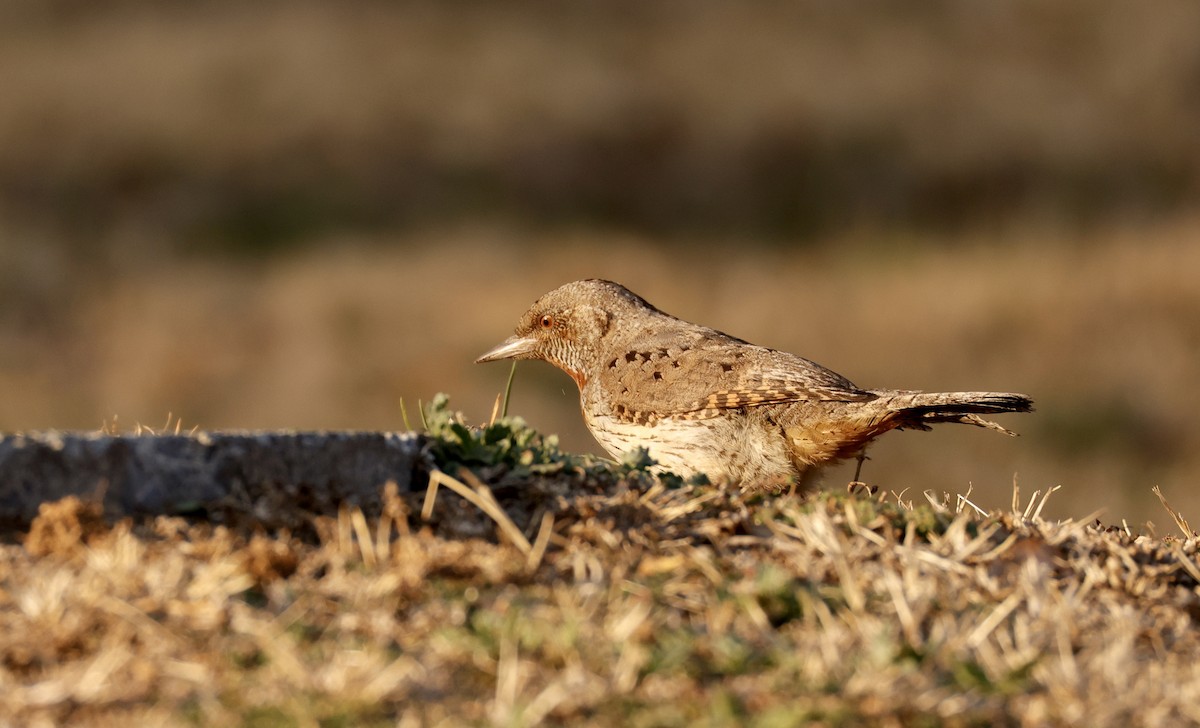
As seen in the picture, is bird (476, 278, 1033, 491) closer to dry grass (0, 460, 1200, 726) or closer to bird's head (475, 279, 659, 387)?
bird's head (475, 279, 659, 387)

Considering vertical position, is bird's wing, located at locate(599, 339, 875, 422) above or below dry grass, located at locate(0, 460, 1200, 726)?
below

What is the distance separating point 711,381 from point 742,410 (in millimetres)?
177

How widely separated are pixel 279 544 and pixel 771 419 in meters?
2.94

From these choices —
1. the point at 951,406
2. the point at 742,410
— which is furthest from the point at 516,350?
the point at 951,406

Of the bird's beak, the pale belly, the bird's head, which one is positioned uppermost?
the bird's head

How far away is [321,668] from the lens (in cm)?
213

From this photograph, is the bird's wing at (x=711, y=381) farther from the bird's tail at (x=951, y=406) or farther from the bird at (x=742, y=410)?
the bird's tail at (x=951, y=406)

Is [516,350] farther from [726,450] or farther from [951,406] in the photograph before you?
[951,406]

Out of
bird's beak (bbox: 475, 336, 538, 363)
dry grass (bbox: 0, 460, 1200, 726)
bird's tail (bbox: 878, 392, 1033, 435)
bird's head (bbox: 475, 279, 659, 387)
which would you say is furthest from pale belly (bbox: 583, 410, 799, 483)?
dry grass (bbox: 0, 460, 1200, 726)

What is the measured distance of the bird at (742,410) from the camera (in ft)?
16.5

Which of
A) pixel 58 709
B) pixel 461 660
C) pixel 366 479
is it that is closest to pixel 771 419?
pixel 366 479

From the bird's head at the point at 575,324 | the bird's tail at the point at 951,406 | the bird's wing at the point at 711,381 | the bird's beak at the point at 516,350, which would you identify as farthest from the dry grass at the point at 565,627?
the bird's beak at the point at 516,350

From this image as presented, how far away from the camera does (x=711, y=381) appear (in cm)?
531

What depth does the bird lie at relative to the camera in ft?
16.5
